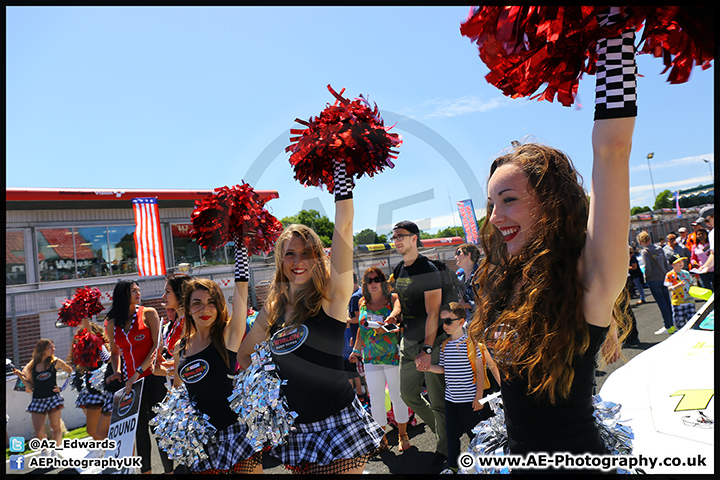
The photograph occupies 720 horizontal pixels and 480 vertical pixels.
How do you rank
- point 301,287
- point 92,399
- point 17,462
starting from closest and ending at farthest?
point 301,287, point 17,462, point 92,399

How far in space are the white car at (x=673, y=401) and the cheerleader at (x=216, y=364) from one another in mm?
2085

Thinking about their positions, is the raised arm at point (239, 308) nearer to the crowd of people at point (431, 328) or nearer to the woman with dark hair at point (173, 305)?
the crowd of people at point (431, 328)

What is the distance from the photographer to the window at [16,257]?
36.9ft

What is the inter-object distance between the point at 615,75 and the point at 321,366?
189 centimetres

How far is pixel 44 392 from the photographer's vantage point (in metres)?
5.49

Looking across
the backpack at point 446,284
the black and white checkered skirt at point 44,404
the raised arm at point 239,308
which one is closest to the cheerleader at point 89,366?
the black and white checkered skirt at point 44,404

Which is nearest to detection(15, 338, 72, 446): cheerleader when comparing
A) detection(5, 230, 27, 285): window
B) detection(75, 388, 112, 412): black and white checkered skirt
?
detection(75, 388, 112, 412): black and white checkered skirt

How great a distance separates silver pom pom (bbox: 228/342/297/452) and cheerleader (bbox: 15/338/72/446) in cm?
446

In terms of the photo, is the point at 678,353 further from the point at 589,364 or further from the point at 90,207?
the point at 90,207

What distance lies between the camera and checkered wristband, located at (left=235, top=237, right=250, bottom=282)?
315cm

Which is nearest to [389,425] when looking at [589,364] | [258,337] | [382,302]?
[382,302]

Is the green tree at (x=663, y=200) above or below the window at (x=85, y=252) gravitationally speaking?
above

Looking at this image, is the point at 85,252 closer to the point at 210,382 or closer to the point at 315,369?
the point at 210,382

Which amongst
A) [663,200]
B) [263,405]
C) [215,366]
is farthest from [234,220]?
[663,200]
